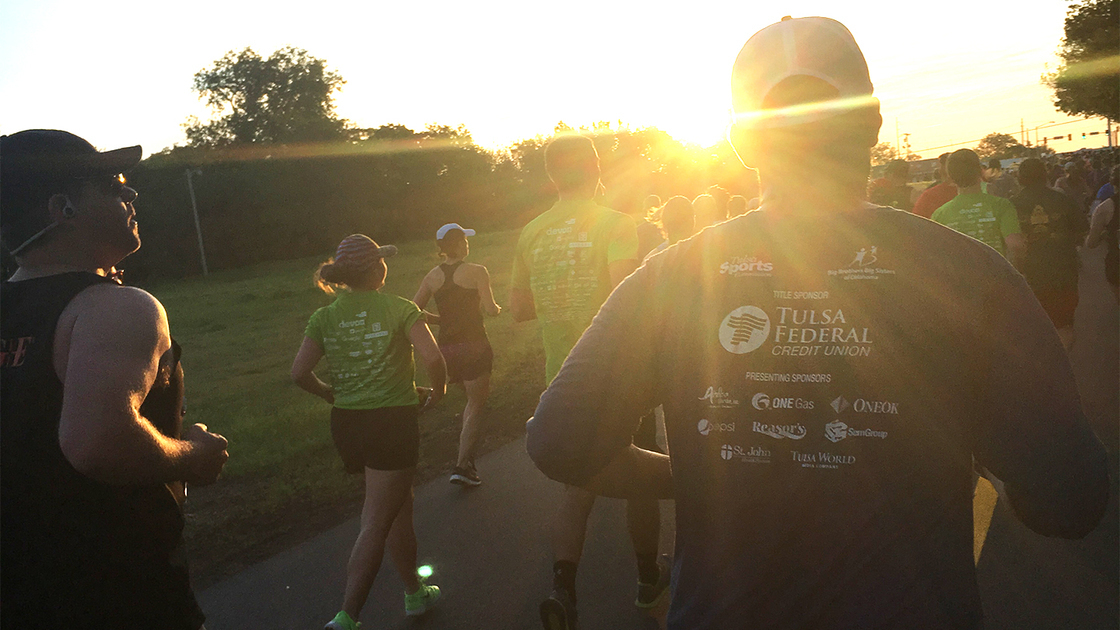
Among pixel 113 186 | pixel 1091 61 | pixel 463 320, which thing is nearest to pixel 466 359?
pixel 463 320

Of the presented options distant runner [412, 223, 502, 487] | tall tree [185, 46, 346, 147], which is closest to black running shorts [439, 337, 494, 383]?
distant runner [412, 223, 502, 487]

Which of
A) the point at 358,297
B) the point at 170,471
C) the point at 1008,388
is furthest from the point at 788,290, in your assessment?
the point at 358,297

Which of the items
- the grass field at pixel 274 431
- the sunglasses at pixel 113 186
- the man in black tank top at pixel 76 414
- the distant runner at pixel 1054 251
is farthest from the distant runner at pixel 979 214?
the man in black tank top at pixel 76 414

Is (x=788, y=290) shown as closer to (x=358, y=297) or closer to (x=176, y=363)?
(x=176, y=363)

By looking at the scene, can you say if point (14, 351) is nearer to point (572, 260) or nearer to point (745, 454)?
point (745, 454)

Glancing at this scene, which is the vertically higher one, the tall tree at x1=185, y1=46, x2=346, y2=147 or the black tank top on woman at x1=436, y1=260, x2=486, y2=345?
the tall tree at x1=185, y1=46, x2=346, y2=147

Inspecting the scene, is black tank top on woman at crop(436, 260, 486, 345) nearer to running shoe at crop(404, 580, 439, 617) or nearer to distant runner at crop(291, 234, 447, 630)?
distant runner at crop(291, 234, 447, 630)

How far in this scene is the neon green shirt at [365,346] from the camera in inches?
173

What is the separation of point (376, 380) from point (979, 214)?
4785mm

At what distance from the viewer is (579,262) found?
436cm

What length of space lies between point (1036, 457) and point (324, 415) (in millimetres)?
9673

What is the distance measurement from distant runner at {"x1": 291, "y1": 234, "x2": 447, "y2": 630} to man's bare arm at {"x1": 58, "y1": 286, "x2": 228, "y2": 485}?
82.7 inches

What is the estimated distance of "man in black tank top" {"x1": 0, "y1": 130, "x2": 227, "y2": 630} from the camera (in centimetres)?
210

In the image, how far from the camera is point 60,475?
2135 millimetres
